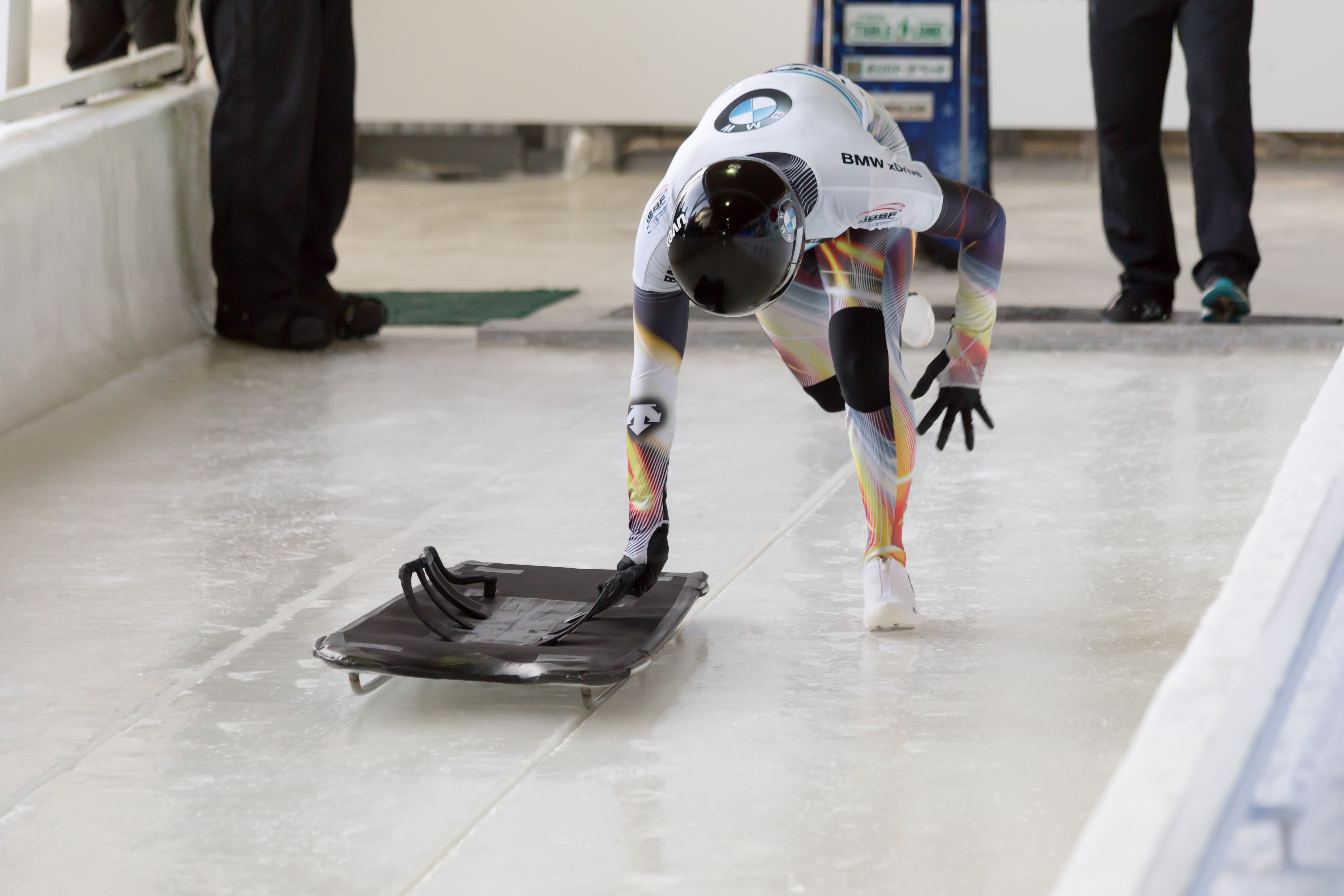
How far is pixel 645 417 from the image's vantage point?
2627 millimetres

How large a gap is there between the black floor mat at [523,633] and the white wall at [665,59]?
739cm

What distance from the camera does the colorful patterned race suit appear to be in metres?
2.56

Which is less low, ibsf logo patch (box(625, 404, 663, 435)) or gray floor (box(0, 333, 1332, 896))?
ibsf logo patch (box(625, 404, 663, 435))

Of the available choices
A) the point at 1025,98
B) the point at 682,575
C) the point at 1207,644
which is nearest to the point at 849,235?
the point at 682,575

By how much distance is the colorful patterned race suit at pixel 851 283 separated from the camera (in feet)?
8.40

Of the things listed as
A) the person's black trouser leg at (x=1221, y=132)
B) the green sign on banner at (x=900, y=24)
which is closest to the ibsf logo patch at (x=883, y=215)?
the person's black trouser leg at (x=1221, y=132)

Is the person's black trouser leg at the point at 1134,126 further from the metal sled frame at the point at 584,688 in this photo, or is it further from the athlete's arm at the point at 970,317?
the metal sled frame at the point at 584,688

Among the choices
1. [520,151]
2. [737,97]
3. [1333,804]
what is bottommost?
[520,151]

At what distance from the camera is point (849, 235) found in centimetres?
272

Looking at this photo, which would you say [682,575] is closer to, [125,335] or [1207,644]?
[1207,644]

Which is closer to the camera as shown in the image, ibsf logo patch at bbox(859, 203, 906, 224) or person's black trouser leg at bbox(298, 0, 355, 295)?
ibsf logo patch at bbox(859, 203, 906, 224)

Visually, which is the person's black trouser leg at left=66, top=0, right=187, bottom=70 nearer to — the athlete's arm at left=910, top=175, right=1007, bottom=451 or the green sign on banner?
the green sign on banner

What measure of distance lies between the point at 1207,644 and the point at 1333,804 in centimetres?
14

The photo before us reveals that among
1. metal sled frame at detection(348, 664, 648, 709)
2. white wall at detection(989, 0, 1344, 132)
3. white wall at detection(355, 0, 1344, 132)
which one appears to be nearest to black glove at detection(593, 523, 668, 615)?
metal sled frame at detection(348, 664, 648, 709)
